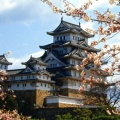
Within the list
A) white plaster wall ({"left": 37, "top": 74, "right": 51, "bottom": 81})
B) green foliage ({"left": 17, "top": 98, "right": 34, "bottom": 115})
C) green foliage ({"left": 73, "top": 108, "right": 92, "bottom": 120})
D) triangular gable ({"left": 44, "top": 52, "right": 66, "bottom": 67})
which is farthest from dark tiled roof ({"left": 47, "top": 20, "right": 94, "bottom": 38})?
green foliage ({"left": 73, "top": 108, "right": 92, "bottom": 120})

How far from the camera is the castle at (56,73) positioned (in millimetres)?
35188

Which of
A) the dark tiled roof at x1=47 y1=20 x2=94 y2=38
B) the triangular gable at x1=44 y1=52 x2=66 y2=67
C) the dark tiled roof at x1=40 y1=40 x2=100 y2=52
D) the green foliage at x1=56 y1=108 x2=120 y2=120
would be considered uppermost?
the dark tiled roof at x1=47 y1=20 x2=94 y2=38

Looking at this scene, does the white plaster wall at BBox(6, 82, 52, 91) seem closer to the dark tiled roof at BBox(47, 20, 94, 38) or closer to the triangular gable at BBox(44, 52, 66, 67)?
the triangular gable at BBox(44, 52, 66, 67)

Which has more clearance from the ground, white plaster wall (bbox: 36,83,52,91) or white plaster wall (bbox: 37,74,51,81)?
white plaster wall (bbox: 37,74,51,81)

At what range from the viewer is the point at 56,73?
37.6m

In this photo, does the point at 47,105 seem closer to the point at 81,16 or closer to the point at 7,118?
the point at 7,118

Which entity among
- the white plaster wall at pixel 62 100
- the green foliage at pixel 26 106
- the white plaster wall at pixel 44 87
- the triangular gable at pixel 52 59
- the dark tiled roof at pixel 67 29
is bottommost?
the green foliage at pixel 26 106

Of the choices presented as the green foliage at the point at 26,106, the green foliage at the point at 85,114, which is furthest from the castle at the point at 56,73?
the green foliage at the point at 85,114

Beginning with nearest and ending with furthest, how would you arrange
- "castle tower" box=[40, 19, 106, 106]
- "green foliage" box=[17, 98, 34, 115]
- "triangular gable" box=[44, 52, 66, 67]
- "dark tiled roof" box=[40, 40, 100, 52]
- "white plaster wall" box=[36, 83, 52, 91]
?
1. "green foliage" box=[17, 98, 34, 115]
2. "white plaster wall" box=[36, 83, 52, 91]
3. "castle tower" box=[40, 19, 106, 106]
4. "triangular gable" box=[44, 52, 66, 67]
5. "dark tiled roof" box=[40, 40, 100, 52]

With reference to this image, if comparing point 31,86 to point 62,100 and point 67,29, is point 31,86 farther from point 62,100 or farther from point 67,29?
point 67,29

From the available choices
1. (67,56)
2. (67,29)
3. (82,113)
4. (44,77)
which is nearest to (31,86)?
(44,77)

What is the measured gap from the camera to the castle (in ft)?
115

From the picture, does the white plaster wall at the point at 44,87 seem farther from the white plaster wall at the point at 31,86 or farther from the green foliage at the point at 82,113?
the green foliage at the point at 82,113

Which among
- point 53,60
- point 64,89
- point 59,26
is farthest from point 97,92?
point 59,26
